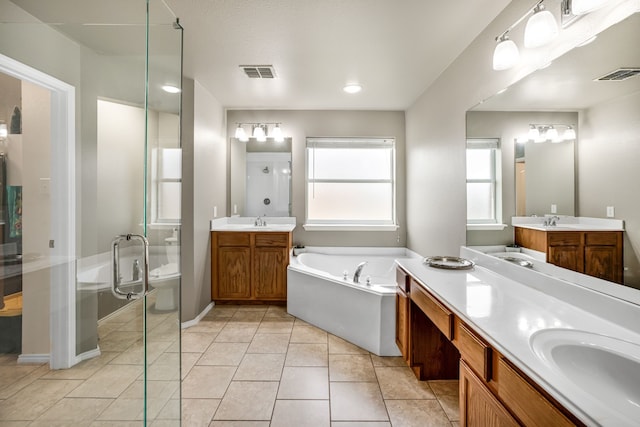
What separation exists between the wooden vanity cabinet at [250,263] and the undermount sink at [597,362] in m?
2.86

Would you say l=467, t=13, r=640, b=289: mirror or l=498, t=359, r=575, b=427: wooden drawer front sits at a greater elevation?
l=467, t=13, r=640, b=289: mirror

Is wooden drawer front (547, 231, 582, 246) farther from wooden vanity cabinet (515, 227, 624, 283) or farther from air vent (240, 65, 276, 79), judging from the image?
air vent (240, 65, 276, 79)

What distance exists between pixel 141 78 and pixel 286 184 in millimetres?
2363

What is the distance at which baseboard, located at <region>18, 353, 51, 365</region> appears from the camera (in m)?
1.95

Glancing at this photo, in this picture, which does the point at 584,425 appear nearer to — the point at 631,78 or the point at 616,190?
the point at 616,190

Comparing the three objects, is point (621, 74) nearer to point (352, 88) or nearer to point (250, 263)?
point (352, 88)

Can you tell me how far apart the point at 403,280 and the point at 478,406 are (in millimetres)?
1108

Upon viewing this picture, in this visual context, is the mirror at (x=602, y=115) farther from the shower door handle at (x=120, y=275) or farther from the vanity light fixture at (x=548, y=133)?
the shower door handle at (x=120, y=275)

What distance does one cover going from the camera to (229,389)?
212 cm

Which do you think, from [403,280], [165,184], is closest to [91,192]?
[165,184]

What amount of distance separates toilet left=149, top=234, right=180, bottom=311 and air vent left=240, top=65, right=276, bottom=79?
1.64 meters

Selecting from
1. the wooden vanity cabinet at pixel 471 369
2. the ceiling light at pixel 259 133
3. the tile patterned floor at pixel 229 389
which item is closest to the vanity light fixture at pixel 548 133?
the wooden vanity cabinet at pixel 471 369

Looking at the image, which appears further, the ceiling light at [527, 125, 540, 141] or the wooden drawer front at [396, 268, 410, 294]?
the wooden drawer front at [396, 268, 410, 294]

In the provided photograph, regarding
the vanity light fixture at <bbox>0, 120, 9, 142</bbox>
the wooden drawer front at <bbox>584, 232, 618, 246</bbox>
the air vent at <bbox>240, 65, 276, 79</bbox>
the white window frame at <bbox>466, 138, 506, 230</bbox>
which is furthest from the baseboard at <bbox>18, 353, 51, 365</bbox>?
the wooden drawer front at <bbox>584, 232, 618, 246</bbox>
